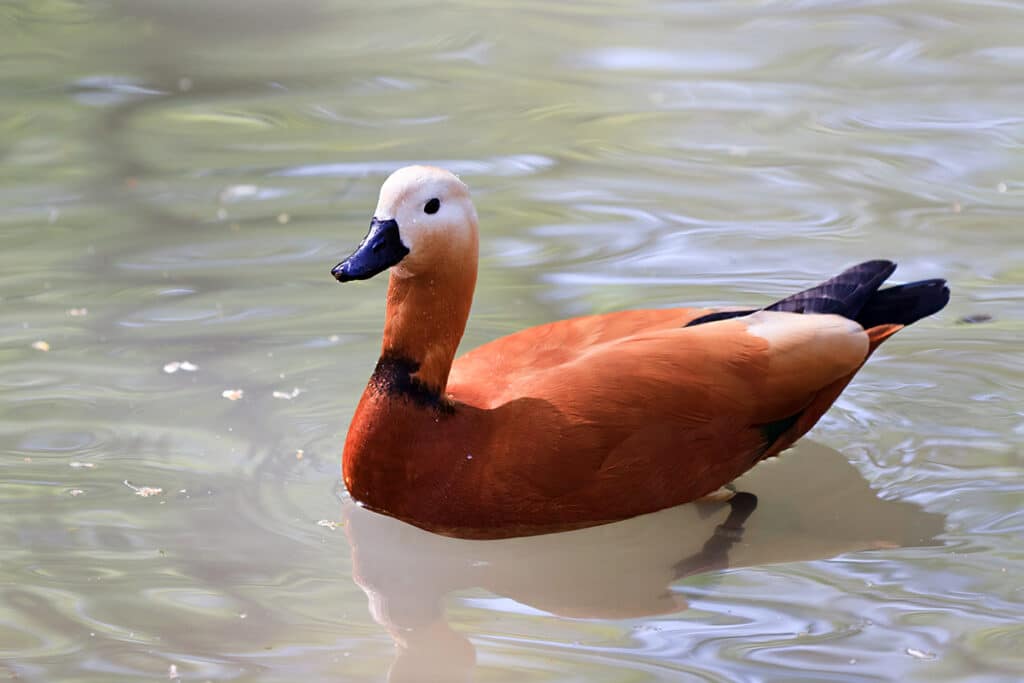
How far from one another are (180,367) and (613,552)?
2.00 metres

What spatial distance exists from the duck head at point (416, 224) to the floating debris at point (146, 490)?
109 centimetres

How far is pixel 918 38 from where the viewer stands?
9555 mm

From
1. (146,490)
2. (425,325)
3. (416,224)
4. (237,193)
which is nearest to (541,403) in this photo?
(425,325)

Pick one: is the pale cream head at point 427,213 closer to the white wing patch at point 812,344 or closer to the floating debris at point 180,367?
the white wing patch at point 812,344

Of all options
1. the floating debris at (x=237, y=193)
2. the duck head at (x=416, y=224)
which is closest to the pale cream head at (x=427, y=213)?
the duck head at (x=416, y=224)

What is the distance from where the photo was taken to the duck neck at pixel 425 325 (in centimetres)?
471

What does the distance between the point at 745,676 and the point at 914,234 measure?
3392 millimetres

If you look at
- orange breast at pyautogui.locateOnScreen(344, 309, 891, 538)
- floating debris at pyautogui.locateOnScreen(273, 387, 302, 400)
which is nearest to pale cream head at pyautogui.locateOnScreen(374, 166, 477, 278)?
orange breast at pyautogui.locateOnScreen(344, 309, 891, 538)

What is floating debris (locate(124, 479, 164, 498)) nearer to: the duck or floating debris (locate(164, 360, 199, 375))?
the duck

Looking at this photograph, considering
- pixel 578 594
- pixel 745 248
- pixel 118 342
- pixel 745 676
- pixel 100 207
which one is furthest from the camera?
pixel 100 207

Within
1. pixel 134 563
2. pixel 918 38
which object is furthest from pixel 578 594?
pixel 918 38

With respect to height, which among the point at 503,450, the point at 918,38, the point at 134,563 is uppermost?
the point at 918,38

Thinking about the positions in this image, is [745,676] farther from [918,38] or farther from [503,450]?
[918,38]

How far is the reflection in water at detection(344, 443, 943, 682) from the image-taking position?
4461mm
